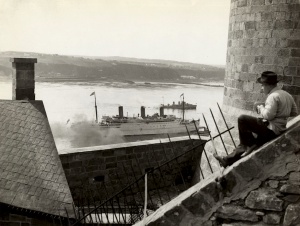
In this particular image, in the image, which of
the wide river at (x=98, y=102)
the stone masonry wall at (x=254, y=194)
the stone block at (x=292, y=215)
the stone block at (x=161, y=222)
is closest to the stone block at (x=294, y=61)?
the stone masonry wall at (x=254, y=194)

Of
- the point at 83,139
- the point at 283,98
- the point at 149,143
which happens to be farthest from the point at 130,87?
the point at 283,98

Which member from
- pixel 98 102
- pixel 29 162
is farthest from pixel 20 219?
pixel 98 102

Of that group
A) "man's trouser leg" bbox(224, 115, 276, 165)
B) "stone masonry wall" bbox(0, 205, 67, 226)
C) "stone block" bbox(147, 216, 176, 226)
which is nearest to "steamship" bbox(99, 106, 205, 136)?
"stone masonry wall" bbox(0, 205, 67, 226)

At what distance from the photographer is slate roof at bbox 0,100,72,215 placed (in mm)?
7551

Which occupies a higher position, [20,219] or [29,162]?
[29,162]

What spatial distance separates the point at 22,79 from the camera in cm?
1056

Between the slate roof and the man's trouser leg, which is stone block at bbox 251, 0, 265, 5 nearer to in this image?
the man's trouser leg

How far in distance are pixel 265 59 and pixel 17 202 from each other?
647 cm

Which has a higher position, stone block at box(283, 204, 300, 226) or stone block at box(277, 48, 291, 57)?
stone block at box(277, 48, 291, 57)

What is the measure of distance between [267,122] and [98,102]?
230 ft

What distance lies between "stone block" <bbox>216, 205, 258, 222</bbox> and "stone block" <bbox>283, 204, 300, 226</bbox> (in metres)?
0.29

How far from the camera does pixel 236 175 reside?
3.75 meters

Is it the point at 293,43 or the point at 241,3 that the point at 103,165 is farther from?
the point at 293,43

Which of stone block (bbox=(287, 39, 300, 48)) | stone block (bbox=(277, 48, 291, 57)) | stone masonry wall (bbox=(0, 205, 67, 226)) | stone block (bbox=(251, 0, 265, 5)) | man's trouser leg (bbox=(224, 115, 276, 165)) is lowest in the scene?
stone masonry wall (bbox=(0, 205, 67, 226))
